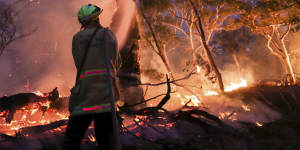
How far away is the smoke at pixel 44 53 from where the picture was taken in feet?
157

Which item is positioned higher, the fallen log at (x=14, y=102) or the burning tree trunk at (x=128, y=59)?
the burning tree trunk at (x=128, y=59)

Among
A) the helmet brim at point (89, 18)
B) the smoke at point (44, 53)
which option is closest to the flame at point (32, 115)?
the helmet brim at point (89, 18)

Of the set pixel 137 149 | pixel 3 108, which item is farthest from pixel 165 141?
pixel 3 108

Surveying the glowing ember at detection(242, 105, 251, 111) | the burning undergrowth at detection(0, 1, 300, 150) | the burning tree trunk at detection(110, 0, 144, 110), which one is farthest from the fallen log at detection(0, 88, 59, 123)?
the glowing ember at detection(242, 105, 251, 111)

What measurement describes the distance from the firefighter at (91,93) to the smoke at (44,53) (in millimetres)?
47388

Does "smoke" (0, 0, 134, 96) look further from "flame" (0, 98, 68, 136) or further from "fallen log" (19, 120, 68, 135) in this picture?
"fallen log" (19, 120, 68, 135)

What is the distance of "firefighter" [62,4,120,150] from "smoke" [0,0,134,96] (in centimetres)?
4739

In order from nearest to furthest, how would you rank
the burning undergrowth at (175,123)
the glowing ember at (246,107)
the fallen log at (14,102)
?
the burning undergrowth at (175,123), the glowing ember at (246,107), the fallen log at (14,102)

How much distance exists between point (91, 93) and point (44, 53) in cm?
5949

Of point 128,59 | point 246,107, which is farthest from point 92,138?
point 246,107

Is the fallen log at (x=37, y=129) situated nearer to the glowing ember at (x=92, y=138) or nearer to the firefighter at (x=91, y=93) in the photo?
the glowing ember at (x=92, y=138)

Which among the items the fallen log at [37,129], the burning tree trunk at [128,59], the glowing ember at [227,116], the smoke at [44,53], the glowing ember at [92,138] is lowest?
the glowing ember at [227,116]

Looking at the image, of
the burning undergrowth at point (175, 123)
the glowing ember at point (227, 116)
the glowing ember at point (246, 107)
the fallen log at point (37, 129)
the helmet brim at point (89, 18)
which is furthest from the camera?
the glowing ember at point (246, 107)

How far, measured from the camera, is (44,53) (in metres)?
53.5
